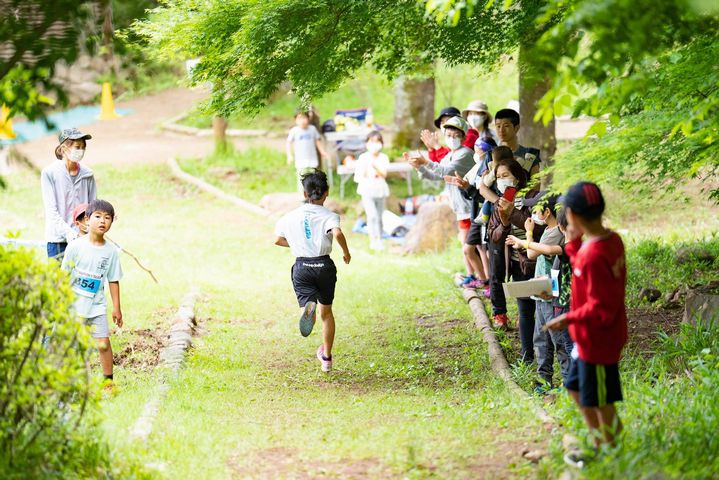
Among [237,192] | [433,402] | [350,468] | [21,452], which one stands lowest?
[237,192]

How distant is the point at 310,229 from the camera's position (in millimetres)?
8781

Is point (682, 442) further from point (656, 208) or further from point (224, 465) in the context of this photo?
point (656, 208)

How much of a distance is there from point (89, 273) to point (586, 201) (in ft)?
13.9

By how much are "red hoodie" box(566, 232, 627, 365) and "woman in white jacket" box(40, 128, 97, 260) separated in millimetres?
5442

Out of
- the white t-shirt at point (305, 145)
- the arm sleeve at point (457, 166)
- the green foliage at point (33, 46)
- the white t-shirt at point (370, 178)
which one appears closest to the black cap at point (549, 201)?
the arm sleeve at point (457, 166)

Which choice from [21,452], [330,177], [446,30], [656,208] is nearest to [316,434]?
[21,452]

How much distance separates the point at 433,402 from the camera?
7.61 metres

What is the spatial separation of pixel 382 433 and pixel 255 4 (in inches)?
156

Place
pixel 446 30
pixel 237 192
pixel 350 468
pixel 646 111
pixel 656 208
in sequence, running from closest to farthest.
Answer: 1. pixel 350 468
2. pixel 646 111
3. pixel 446 30
4. pixel 656 208
5. pixel 237 192

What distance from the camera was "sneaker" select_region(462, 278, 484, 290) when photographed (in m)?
11.7

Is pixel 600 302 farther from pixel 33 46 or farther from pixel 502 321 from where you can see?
pixel 502 321

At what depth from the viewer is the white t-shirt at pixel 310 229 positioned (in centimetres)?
875

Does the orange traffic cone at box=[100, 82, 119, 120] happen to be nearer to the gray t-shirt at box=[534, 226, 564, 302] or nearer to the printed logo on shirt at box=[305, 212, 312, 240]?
the printed logo on shirt at box=[305, 212, 312, 240]

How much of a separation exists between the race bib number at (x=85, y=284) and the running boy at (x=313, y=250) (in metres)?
1.76
